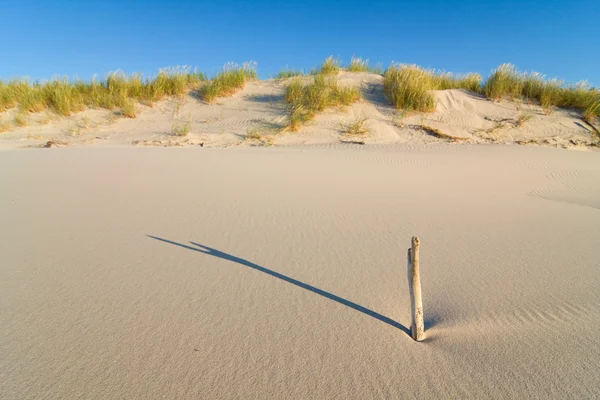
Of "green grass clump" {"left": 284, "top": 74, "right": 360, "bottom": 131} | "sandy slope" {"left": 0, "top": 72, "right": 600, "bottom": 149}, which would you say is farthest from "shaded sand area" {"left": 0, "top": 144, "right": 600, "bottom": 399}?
"green grass clump" {"left": 284, "top": 74, "right": 360, "bottom": 131}

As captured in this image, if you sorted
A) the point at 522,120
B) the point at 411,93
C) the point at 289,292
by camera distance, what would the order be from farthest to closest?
the point at 411,93, the point at 522,120, the point at 289,292

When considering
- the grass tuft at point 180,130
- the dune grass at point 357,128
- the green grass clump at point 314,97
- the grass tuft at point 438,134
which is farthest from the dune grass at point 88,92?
the grass tuft at point 438,134

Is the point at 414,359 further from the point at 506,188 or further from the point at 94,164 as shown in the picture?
the point at 94,164

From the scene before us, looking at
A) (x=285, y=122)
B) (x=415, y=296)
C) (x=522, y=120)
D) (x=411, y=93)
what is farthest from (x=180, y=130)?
(x=522, y=120)

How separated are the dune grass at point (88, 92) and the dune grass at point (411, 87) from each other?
5420 mm

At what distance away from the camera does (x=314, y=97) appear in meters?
7.62

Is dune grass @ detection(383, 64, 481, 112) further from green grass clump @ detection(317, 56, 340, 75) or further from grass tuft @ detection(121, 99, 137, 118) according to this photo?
grass tuft @ detection(121, 99, 137, 118)

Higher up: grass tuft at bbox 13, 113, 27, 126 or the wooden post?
grass tuft at bbox 13, 113, 27, 126

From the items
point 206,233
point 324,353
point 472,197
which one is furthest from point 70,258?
point 472,197

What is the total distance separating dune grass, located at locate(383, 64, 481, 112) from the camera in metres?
7.73

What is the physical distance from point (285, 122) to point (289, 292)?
6099 millimetres

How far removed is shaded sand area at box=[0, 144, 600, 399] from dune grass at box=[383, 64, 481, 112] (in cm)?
490

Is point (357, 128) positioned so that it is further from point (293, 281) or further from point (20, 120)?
point (20, 120)

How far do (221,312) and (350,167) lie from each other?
131 inches
